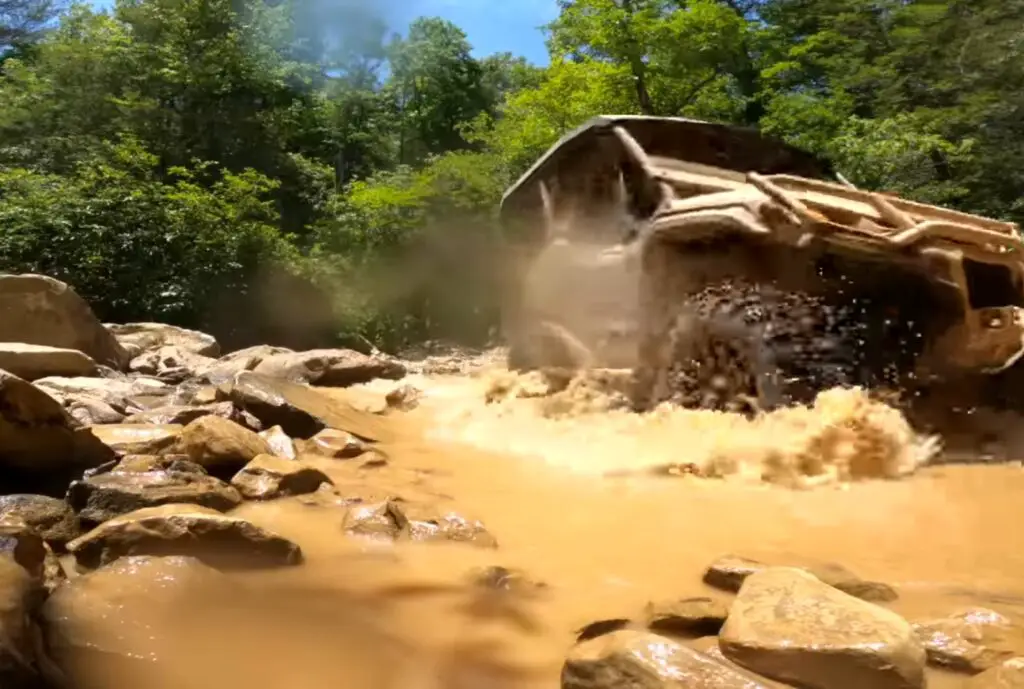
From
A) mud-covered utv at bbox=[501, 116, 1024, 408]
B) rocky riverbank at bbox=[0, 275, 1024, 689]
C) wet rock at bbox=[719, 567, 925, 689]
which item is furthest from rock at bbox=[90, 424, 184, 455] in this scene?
mud-covered utv at bbox=[501, 116, 1024, 408]

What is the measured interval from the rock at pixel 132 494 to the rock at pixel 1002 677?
8.16 feet

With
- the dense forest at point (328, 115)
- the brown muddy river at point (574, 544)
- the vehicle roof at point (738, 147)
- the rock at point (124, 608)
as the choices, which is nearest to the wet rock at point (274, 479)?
the brown muddy river at point (574, 544)

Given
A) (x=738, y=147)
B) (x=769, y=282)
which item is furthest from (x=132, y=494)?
(x=738, y=147)

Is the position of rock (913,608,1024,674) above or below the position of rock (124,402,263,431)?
below

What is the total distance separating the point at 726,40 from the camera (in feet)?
43.5

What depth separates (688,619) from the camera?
2.17 metres

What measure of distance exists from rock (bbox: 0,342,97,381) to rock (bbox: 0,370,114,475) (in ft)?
9.72

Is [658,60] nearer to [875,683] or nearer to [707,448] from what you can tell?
[707,448]

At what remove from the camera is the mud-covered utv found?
17.8 ft

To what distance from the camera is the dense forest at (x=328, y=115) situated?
13.0 metres

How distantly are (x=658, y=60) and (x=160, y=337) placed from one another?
8.75 meters

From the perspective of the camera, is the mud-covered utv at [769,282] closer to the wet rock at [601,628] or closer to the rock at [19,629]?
the wet rock at [601,628]

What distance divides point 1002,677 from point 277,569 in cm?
197

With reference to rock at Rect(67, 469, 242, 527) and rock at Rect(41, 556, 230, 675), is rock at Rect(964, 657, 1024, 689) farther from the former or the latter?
rock at Rect(67, 469, 242, 527)
